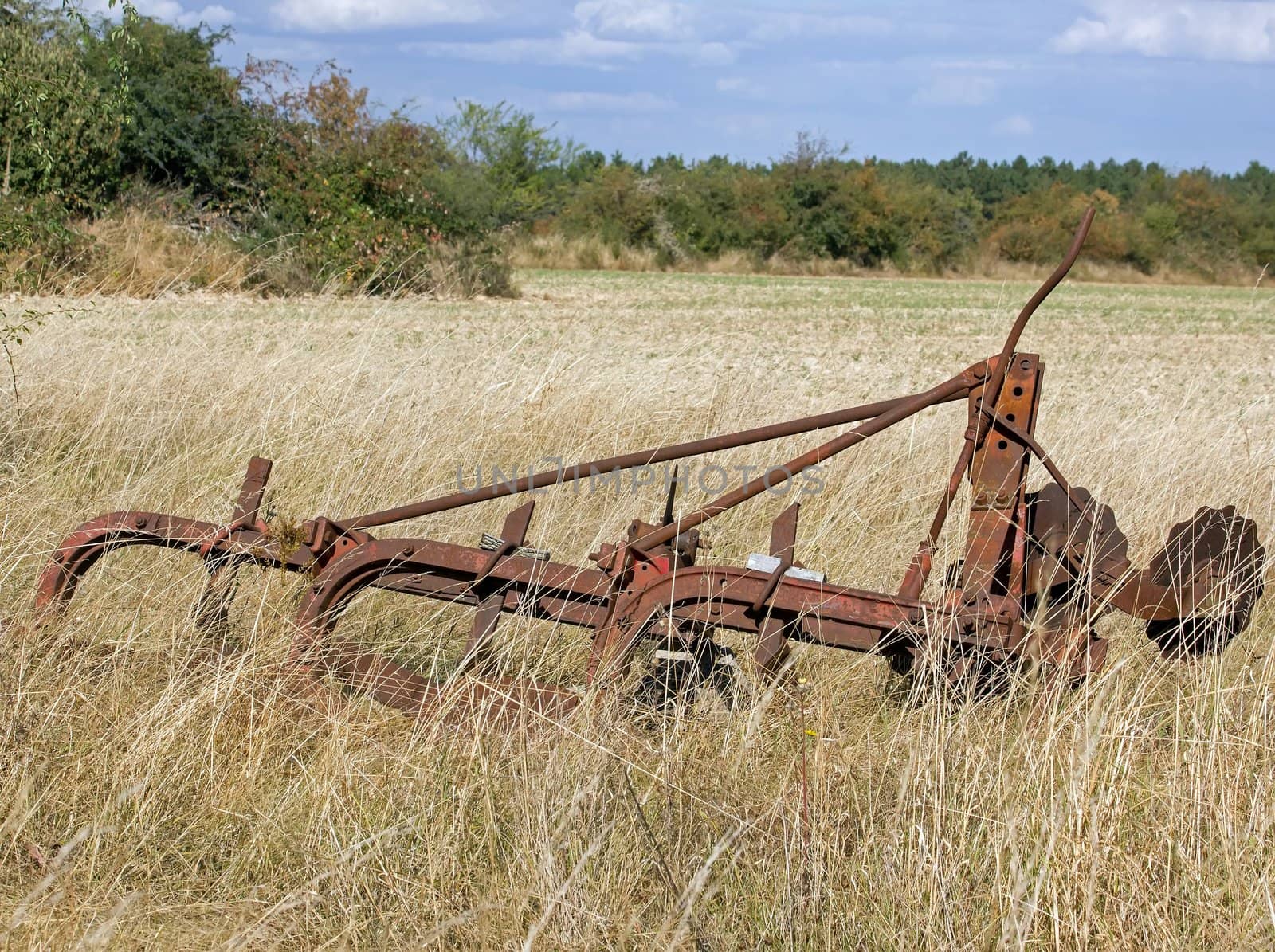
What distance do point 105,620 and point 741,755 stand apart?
1.94 m

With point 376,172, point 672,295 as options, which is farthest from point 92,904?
point 672,295

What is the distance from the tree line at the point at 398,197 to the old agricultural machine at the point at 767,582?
3.01 metres

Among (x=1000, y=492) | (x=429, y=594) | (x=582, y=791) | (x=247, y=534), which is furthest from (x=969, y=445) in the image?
(x=247, y=534)

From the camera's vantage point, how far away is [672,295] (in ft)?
80.9

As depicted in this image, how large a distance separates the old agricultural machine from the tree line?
301 cm

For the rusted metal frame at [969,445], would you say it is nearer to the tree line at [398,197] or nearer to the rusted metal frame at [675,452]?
the rusted metal frame at [675,452]

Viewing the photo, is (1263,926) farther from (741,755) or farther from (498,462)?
(498,462)

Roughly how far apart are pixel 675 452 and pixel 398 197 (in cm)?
1756

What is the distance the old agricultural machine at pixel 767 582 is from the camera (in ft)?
9.57

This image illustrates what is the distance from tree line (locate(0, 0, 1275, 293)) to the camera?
1158 centimetres

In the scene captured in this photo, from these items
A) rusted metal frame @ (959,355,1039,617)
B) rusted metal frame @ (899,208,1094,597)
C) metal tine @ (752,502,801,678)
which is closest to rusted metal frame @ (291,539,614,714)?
metal tine @ (752,502,801,678)

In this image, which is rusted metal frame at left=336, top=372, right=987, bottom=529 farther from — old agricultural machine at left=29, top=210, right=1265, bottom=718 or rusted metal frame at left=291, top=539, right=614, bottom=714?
rusted metal frame at left=291, top=539, right=614, bottom=714

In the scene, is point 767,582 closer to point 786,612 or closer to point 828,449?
point 786,612

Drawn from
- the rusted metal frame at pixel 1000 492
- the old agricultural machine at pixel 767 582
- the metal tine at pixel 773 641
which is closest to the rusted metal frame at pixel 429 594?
the old agricultural machine at pixel 767 582
